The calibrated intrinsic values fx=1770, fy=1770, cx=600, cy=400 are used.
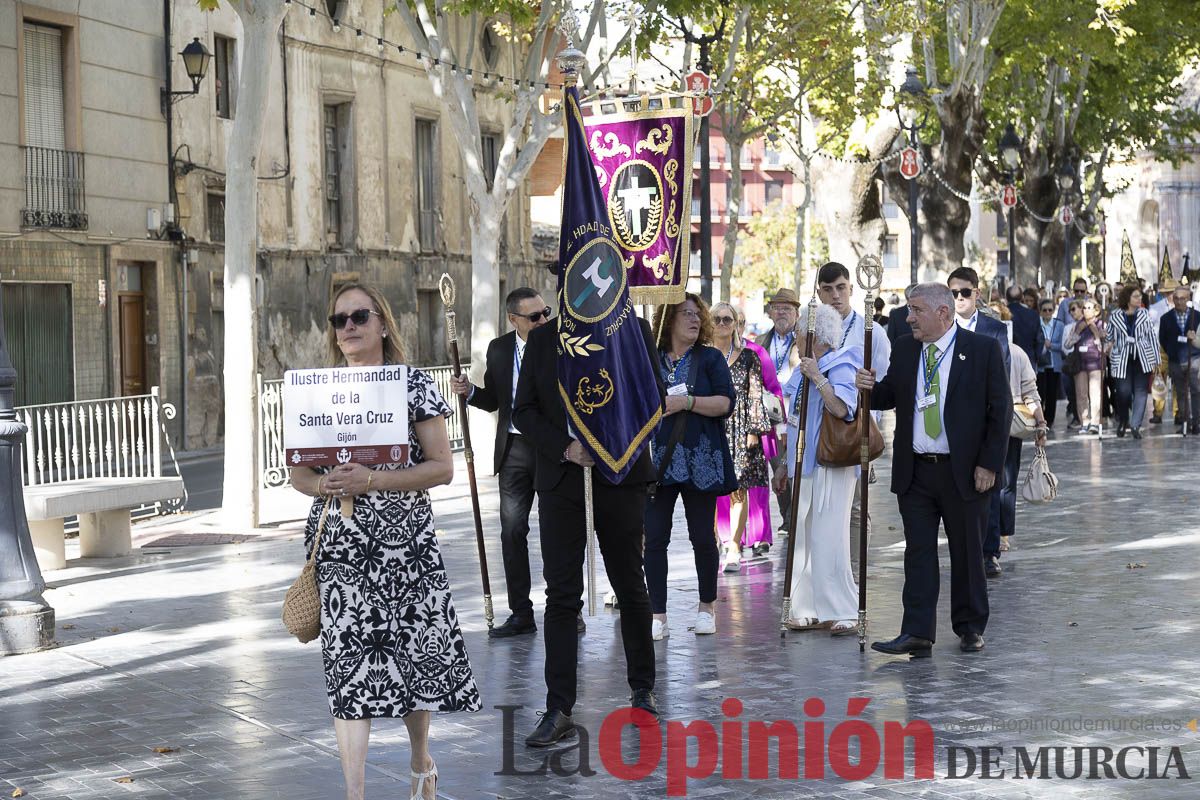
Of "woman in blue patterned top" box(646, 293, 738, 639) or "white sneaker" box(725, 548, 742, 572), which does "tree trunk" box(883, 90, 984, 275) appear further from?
"woman in blue patterned top" box(646, 293, 738, 639)

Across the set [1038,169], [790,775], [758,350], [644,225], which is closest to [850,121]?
[1038,169]

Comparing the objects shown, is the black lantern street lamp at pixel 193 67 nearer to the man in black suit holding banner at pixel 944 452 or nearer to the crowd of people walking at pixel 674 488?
the crowd of people walking at pixel 674 488

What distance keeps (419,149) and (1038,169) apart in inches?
620

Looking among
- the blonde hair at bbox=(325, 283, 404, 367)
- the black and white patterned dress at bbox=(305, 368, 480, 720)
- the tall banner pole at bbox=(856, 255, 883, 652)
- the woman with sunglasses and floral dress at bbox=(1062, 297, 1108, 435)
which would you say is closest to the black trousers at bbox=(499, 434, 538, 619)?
the tall banner pole at bbox=(856, 255, 883, 652)

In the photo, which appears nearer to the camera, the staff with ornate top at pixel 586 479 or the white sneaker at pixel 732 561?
the staff with ornate top at pixel 586 479

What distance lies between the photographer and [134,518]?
16.6m

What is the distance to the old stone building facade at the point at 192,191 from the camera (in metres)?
24.4

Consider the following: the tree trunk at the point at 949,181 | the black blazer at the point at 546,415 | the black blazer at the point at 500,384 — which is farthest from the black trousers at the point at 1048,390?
the black blazer at the point at 546,415

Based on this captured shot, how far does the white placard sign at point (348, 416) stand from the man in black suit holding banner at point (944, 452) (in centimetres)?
368

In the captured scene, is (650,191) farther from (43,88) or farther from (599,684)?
(43,88)

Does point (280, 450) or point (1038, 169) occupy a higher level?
point (1038, 169)

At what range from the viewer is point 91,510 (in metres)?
13.2

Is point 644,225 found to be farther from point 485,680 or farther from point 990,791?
point 990,791

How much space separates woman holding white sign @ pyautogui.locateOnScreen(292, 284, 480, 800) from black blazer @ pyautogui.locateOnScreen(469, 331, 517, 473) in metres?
3.52
